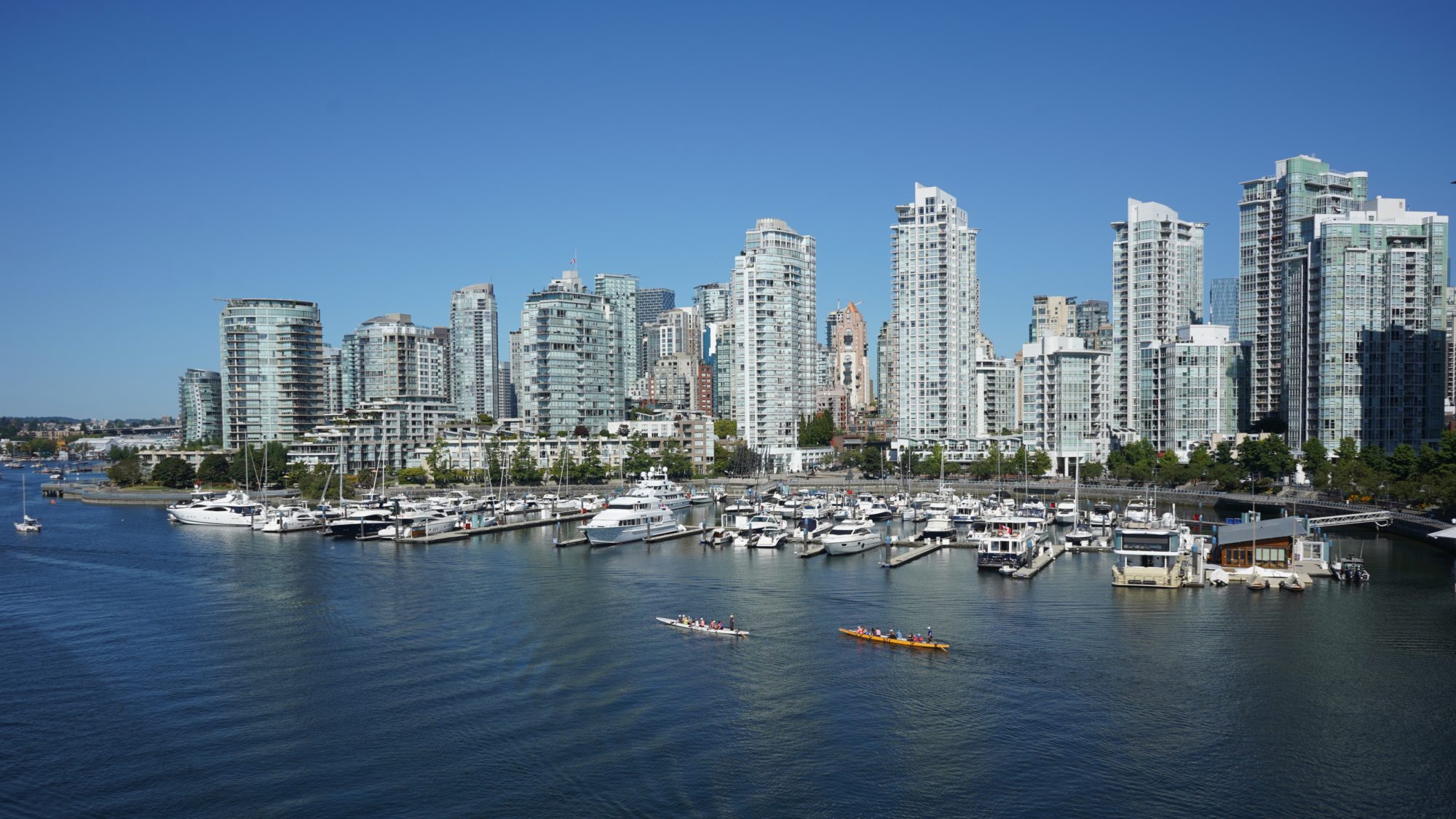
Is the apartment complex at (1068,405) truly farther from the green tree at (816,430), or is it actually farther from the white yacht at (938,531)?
the white yacht at (938,531)

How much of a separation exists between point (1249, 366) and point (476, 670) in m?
141

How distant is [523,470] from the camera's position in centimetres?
13238

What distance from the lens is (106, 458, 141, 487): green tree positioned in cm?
13988

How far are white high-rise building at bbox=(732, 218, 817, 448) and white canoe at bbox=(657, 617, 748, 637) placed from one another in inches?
4446

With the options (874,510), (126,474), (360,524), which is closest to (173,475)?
(126,474)

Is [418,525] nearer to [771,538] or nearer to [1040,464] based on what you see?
[771,538]

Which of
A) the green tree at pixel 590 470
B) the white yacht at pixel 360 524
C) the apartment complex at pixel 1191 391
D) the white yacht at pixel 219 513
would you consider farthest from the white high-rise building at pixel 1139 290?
the white yacht at pixel 219 513

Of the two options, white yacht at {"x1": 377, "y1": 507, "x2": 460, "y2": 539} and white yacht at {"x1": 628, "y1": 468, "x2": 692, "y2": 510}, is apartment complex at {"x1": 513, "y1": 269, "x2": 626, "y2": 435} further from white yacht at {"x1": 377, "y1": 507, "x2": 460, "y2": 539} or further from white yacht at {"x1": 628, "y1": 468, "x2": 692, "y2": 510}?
white yacht at {"x1": 377, "y1": 507, "x2": 460, "y2": 539}

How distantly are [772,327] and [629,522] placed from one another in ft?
273

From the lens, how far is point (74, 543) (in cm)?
8044

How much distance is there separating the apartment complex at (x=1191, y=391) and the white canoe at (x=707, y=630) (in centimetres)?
10707

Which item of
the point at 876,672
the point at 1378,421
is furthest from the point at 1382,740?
the point at 1378,421

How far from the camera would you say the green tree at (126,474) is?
139875mm

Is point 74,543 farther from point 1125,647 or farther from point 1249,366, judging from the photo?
point 1249,366
